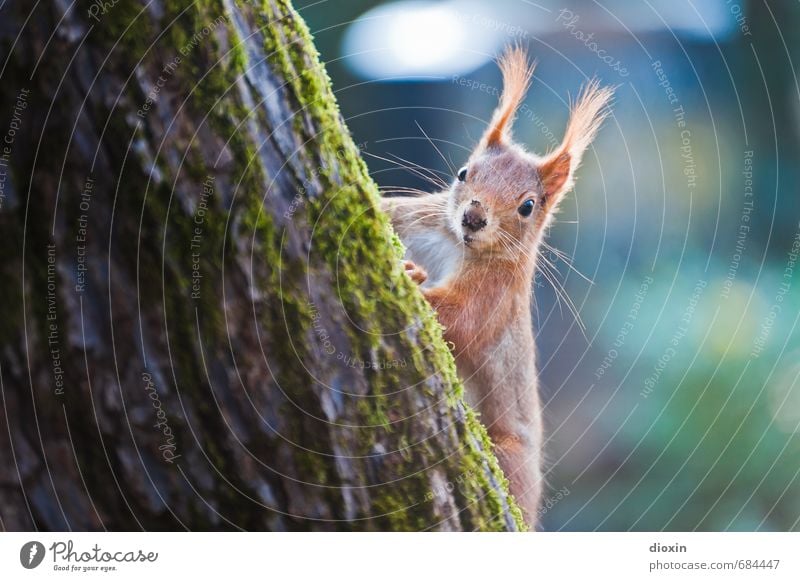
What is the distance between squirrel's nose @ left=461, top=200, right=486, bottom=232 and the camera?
116cm

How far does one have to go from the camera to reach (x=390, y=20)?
3.73ft

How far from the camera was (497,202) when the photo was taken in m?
1.18

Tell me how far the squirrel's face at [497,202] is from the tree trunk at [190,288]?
0.48 metres

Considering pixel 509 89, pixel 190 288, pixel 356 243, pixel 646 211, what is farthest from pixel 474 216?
pixel 190 288

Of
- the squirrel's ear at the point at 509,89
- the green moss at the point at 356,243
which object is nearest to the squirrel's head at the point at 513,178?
the squirrel's ear at the point at 509,89

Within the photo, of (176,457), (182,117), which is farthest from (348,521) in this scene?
(182,117)

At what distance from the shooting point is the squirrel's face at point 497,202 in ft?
3.86

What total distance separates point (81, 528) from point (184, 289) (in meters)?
0.29

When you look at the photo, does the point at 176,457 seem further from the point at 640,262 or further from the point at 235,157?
the point at 640,262
